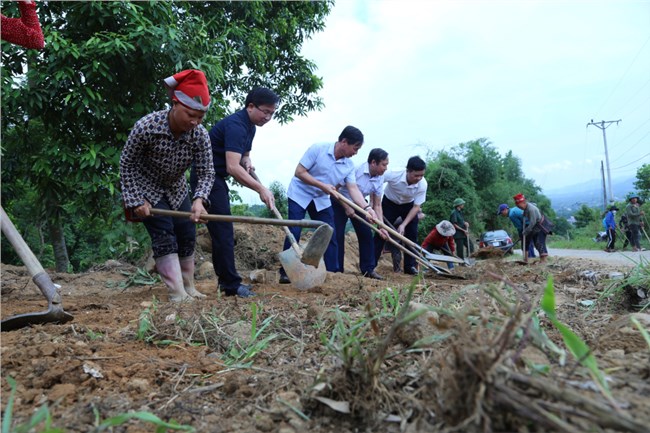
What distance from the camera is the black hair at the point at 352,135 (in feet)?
15.8

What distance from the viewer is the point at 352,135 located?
15.8 ft

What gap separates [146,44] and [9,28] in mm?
1807

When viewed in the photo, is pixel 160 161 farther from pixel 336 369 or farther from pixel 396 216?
pixel 396 216

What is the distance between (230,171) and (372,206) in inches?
109

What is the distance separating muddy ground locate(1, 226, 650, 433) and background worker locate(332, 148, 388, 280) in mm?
2715

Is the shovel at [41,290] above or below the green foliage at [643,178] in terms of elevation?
below

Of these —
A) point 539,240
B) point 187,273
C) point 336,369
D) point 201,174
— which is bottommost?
point 336,369

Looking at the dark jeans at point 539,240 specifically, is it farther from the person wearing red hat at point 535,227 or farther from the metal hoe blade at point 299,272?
the metal hoe blade at point 299,272

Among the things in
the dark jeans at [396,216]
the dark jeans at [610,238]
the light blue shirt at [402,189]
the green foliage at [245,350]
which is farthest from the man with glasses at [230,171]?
the dark jeans at [610,238]

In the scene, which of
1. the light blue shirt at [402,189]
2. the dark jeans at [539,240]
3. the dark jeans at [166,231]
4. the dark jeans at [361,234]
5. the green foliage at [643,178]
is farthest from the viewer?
the green foliage at [643,178]

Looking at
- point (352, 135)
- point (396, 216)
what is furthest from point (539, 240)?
point (352, 135)

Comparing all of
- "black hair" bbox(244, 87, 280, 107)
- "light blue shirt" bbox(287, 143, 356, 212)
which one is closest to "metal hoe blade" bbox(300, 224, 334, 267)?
"black hair" bbox(244, 87, 280, 107)

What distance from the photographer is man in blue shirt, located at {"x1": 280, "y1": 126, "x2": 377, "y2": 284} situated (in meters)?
4.81

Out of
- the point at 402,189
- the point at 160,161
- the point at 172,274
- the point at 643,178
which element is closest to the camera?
the point at 160,161
